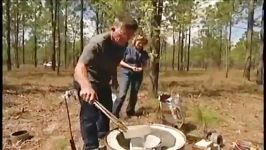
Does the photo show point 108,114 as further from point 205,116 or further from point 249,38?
point 249,38

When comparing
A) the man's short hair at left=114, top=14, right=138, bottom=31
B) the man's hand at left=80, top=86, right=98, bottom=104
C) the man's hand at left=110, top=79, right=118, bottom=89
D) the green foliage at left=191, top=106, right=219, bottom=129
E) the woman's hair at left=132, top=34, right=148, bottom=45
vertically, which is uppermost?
the man's short hair at left=114, top=14, right=138, bottom=31

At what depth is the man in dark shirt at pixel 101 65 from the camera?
1.05 metres

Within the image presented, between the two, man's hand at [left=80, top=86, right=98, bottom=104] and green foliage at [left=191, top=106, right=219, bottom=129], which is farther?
green foliage at [left=191, top=106, right=219, bottom=129]

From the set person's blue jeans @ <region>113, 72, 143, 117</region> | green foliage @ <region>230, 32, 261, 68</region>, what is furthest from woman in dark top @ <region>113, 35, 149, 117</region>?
green foliage @ <region>230, 32, 261, 68</region>

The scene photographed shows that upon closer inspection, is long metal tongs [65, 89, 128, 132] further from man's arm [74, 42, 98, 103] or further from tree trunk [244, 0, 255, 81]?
tree trunk [244, 0, 255, 81]

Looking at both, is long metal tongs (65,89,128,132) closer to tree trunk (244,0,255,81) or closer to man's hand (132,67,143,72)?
man's hand (132,67,143,72)

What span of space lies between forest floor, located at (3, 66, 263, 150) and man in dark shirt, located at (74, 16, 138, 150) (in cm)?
4

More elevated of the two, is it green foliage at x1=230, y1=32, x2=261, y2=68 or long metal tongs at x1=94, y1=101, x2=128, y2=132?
green foliage at x1=230, y1=32, x2=261, y2=68

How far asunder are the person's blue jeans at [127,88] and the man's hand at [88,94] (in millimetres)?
76

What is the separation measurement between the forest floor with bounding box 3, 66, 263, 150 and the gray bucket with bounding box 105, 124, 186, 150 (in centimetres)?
4

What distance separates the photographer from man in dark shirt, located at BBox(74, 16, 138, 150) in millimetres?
1055

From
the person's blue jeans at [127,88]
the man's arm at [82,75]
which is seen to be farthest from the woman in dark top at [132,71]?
the man's arm at [82,75]

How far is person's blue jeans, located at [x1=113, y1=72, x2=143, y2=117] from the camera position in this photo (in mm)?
1114

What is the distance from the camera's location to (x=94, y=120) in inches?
43.6
